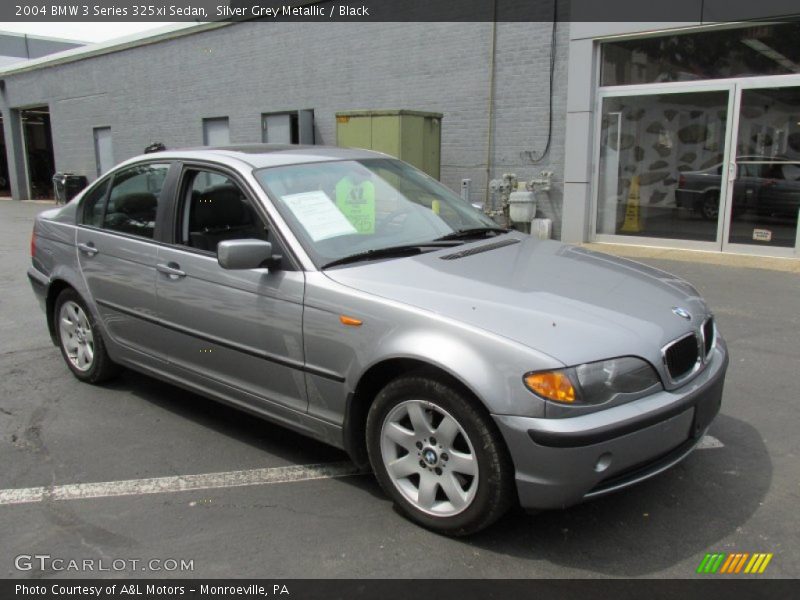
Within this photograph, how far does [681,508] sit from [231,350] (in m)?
2.39

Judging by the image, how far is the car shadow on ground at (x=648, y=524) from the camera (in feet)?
9.50

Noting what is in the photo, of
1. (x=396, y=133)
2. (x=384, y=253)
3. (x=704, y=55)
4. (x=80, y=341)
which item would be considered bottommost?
(x=80, y=341)

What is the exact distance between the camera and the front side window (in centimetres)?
393

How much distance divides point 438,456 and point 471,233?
1.57 m

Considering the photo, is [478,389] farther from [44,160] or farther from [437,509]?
[44,160]

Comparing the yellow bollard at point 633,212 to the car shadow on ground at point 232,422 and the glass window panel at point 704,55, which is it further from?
the car shadow on ground at point 232,422

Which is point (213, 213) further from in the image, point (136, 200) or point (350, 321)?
point (350, 321)

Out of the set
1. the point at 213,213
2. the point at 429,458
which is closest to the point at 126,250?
the point at 213,213

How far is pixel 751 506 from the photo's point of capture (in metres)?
3.27

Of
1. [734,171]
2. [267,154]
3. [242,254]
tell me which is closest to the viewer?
[242,254]

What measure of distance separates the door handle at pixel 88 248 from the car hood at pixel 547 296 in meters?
2.20

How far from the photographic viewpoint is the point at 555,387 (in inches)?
105

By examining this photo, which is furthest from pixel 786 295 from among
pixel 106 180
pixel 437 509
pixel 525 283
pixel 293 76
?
pixel 293 76

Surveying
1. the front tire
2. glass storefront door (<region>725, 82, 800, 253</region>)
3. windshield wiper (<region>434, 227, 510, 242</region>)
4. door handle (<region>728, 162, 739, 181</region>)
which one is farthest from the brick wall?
the front tire
